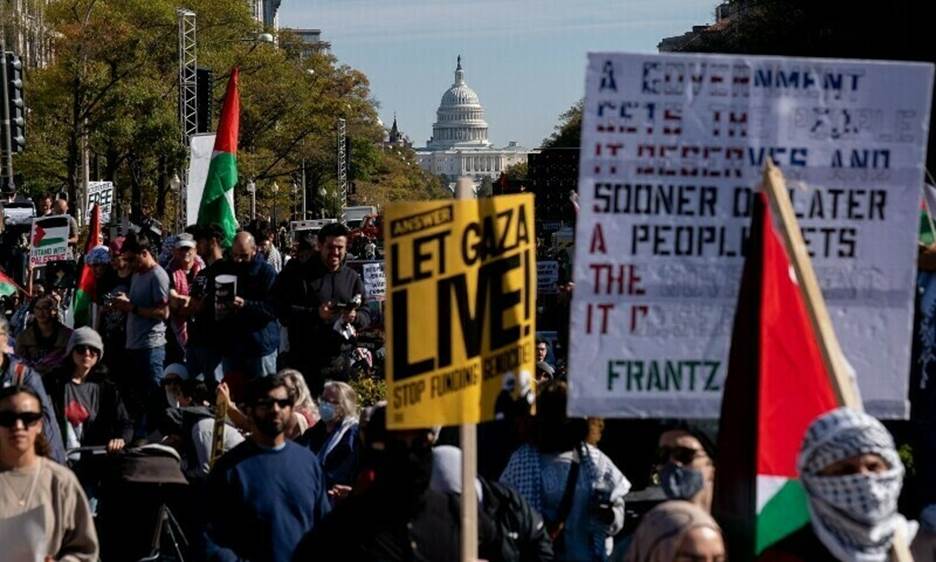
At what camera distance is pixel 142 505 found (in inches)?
390

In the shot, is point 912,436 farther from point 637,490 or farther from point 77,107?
point 77,107

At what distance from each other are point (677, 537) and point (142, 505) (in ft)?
17.4

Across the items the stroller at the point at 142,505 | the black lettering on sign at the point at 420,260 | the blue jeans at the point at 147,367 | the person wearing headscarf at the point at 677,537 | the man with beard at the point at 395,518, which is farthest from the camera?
the blue jeans at the point at 147,367

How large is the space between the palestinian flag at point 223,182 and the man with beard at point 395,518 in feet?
32.2

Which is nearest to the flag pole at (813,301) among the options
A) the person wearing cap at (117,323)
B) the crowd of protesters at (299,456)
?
the crowd of protesters at (299,456)

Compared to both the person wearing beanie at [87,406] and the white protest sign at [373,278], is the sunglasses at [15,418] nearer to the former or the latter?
the person wearing beanie at [87,406]

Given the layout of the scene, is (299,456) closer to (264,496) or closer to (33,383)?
(264,496)

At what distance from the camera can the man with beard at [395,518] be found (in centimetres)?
580

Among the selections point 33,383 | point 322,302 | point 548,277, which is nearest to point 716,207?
point 33,383

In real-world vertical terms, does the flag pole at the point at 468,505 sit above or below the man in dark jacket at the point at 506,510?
above

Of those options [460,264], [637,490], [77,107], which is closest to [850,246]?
[460,264]

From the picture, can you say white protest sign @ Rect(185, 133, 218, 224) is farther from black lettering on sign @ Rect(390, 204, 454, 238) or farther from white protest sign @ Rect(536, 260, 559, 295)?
black lettering on sign @ Rect(390, 204, 454, 238)

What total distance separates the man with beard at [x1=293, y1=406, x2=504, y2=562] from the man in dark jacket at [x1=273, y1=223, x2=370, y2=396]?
6096 millimetres

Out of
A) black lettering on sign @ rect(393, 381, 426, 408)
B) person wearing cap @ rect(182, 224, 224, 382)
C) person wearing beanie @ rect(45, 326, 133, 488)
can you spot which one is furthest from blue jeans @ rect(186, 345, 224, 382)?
black lettering on sign @ rect(393, 381, 426, 408)
